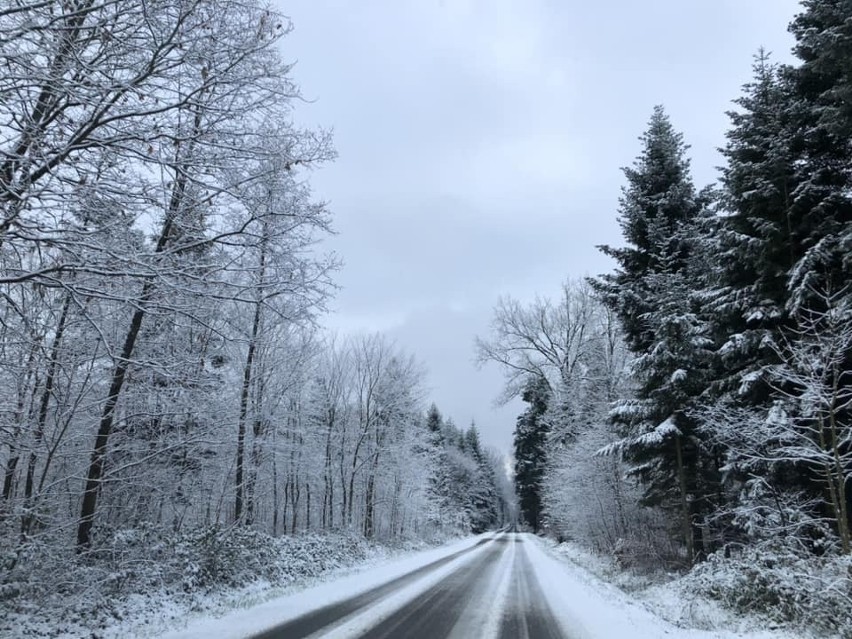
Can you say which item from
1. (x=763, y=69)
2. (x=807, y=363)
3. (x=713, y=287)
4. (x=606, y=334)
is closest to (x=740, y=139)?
(x=763, y=69)

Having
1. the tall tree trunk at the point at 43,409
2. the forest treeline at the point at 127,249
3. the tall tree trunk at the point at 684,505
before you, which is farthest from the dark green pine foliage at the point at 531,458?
the tall tree trunk at the point at 43,409

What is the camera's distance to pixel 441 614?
30.8 feet

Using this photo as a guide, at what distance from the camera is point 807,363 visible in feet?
31.1

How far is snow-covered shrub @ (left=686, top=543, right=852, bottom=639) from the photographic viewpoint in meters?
7.45

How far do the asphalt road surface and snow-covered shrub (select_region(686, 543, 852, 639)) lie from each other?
10.8 ft

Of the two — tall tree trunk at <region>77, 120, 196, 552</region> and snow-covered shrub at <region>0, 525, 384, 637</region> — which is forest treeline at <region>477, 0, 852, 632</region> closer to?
snow-covered shrub at <region>0, 525, 384, 637</region>

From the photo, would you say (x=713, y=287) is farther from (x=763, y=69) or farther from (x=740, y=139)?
(x=763, y=69)

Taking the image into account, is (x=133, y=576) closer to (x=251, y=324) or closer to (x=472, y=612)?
(x=472, y=612)

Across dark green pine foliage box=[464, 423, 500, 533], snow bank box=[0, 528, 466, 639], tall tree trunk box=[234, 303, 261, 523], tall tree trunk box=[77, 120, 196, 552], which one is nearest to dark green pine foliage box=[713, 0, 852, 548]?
snow bank box=[0, 528, 466, 639]

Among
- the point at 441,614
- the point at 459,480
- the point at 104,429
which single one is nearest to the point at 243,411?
the point at 104,429

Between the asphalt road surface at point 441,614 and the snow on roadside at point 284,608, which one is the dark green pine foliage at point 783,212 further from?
the snow on roadside at point 284,608

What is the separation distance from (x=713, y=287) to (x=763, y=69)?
524cm

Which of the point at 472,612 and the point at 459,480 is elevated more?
the point at 459,480

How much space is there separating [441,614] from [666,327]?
9.22 metres
